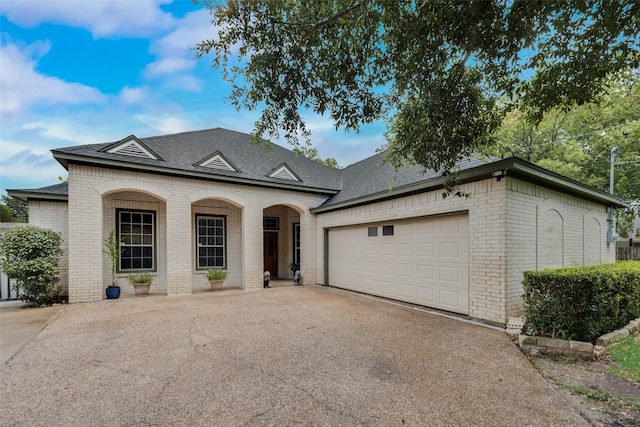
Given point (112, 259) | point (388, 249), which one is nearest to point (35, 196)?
point (112, 259)

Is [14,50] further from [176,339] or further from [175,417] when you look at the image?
[175,417]

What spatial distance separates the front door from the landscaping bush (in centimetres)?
1023

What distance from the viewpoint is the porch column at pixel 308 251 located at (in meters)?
11.3

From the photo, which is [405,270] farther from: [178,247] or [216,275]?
[178,247]

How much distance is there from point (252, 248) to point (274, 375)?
704 centimetres

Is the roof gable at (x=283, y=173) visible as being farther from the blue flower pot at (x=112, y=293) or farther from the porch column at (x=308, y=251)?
the blue flower pot at (x=112, y=293)

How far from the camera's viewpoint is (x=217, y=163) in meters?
10.1

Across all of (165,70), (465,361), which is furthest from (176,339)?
(165,70)

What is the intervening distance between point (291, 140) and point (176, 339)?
3910 mm

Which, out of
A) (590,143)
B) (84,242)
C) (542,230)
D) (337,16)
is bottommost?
(84,242)

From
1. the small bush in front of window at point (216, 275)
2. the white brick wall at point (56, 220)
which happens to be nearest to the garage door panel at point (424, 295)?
the small bush in front of window at point (216, 275)

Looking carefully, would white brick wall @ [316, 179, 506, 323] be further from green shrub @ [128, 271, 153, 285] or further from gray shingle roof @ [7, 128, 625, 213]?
green shrub @ [128, 271, 153, 285]

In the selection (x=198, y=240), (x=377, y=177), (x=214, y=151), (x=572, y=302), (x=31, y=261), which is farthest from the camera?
(x=198, y=240)

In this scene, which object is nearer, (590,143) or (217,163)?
(217,163)
